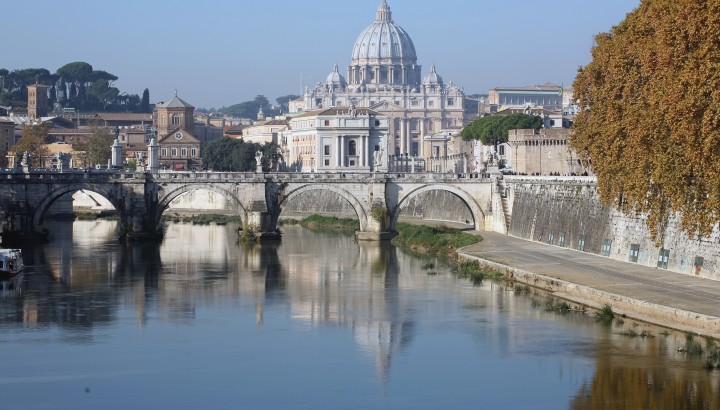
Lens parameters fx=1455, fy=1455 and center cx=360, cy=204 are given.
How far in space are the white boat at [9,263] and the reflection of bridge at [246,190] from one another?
13.9 meters

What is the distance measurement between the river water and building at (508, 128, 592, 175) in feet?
91.5

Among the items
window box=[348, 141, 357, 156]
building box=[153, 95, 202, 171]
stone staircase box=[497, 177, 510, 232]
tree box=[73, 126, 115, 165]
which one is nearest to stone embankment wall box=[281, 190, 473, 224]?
stone staircase box=[497, 177, 510, 232]

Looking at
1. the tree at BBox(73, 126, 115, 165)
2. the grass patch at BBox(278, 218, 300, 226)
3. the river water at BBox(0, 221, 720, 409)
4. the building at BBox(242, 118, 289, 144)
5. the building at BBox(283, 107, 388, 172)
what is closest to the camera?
the river water at BBox(0, 221, 720, 409)

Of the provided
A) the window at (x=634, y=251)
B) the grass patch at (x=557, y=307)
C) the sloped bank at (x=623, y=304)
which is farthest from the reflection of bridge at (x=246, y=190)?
the grass patch at (x=557, y=307)

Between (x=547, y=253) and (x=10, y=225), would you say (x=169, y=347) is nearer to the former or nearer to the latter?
(x=547, y=253)

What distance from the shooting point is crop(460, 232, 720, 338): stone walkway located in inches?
1300

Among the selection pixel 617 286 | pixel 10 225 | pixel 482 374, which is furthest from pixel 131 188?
pixel 482 374

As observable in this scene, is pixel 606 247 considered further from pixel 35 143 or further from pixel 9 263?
pixel 35 143

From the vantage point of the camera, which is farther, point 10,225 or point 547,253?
point 10,225

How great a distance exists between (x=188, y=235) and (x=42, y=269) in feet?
60.1

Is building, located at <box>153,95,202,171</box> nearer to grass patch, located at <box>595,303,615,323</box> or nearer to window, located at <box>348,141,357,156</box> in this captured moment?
window, located at <box>348,141,357,156</box>

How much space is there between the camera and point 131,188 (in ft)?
206

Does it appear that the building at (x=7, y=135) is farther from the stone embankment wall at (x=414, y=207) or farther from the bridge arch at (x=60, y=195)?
the bridge arch at (x=60, y=195)

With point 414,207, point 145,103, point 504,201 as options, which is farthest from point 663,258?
point 145,103
